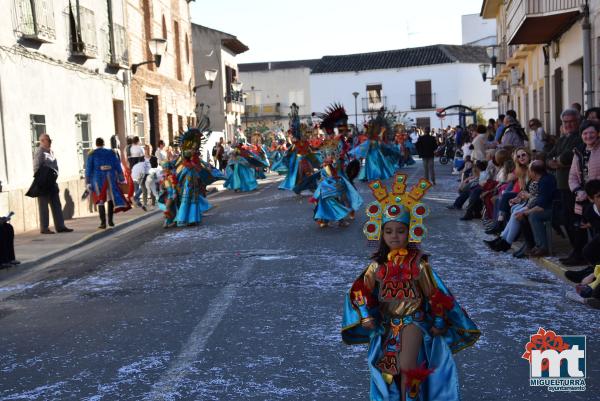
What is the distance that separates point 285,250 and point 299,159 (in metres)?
8.39

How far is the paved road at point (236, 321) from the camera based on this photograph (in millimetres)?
5094

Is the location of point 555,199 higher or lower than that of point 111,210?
higher

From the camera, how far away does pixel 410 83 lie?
62719 millimetres

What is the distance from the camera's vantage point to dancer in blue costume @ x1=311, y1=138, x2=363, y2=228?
12891 millimetres

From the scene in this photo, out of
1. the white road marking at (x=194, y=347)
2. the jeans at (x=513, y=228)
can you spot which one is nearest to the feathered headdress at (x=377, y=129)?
the jeans at (x=513, y=228)

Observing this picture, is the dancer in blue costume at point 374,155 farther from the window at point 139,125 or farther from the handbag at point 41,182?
the handbag at point 41,182

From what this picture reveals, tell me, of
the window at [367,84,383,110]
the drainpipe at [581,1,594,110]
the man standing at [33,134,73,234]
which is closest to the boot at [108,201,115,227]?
the man standing at [33,134,73,234]

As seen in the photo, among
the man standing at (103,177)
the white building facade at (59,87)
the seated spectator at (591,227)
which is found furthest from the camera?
the white building facade at (59,87)

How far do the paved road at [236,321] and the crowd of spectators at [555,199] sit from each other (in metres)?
0.34

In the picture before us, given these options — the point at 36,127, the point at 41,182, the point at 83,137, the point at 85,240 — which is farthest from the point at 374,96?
the point at 85,240

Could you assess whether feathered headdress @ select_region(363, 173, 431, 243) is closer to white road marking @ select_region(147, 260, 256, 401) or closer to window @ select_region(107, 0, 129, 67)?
white road marking @ select_region(147, 260, 256, 401)

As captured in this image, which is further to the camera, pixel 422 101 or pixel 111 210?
pixel 422 101

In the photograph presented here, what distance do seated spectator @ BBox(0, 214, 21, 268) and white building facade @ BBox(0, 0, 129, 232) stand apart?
13.5 ft

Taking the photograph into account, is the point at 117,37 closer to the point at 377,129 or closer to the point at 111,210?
the point at 377,129
